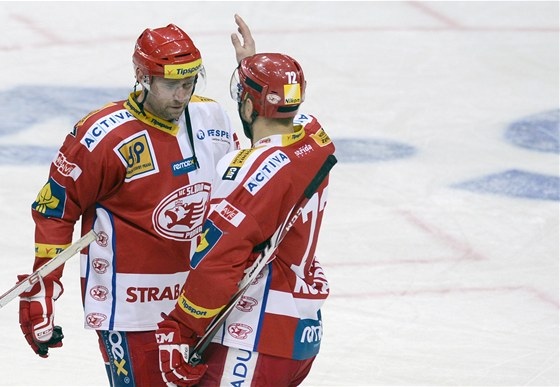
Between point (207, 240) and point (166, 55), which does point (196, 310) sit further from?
point (166, 55)

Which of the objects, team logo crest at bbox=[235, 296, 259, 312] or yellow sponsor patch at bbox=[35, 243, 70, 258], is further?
yellow sponsor patch at bbox=[35, 243, 70, 258]

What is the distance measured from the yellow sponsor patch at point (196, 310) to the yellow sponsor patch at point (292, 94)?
1.66 feet

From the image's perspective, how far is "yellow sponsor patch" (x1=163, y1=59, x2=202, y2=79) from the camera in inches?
116

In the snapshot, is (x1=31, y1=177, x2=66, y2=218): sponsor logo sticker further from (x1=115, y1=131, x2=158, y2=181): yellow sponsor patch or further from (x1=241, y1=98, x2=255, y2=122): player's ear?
(x1=241, y1=98, x2=255, y2=122): player's ear

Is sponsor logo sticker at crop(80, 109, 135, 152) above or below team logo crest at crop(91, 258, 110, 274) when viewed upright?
above

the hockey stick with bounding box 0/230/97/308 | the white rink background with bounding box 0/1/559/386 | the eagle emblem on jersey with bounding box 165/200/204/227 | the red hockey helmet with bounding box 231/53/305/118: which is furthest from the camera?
the white rink background with bounding box 0/1/559/386

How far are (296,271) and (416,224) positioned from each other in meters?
2.84

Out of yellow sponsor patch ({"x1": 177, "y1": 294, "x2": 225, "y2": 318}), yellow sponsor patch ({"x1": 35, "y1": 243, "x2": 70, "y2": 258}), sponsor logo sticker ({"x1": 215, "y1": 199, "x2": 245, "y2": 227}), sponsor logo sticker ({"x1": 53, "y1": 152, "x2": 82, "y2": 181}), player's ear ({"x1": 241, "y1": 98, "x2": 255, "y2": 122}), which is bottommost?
yellow sponsor patch ({"x1": 35, "y1": 243, "x2": 70, "y2": 258})

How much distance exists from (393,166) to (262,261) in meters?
3.64

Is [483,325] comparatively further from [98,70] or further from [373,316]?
[98,70]

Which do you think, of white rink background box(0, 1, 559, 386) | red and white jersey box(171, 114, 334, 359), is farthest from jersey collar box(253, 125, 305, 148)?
white rink background box(0, 1, 559, 386)

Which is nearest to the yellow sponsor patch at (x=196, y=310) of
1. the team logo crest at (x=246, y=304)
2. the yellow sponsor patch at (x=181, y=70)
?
the team logo crest at (x=246, y=304)

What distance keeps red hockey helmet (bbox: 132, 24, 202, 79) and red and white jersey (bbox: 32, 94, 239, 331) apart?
13 cm

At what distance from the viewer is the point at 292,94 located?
2.68 metres
